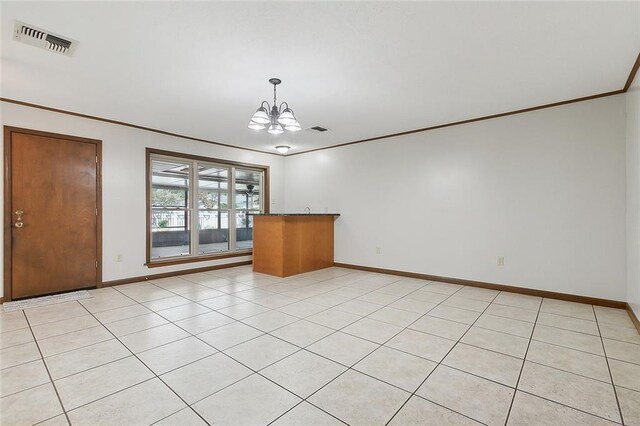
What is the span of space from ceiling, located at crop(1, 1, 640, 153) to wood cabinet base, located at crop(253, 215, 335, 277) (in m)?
2.09

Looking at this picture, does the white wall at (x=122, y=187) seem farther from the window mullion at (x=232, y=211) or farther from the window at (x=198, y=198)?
the window mullion at (x=232, y=211)

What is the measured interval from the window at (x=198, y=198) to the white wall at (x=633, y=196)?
5.56 meters

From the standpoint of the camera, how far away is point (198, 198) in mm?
5996

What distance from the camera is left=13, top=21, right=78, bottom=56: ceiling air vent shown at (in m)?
2.36

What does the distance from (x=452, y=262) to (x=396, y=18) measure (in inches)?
153

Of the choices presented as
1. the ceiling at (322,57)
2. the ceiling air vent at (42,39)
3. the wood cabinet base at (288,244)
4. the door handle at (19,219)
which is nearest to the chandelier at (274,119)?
the ceiling at (322,57)

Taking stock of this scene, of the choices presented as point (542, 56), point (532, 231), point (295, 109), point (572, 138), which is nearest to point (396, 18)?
point (542, 56)

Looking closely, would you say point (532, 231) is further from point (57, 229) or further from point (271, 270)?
point (57, 229)

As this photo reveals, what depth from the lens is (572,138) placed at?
390 cm

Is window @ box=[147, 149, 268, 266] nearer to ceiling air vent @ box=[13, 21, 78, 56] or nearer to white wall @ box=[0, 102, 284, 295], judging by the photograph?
white wall @ box=[0, 102, 284, 295]

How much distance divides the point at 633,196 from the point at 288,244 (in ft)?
15.3

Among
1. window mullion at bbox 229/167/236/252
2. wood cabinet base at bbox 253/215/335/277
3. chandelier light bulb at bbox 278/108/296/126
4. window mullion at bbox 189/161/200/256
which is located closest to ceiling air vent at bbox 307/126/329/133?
wood cabinet base at bbox 253/215/335/277

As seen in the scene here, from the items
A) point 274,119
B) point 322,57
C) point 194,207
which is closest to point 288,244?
point 194,207

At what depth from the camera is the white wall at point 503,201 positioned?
372 cm
